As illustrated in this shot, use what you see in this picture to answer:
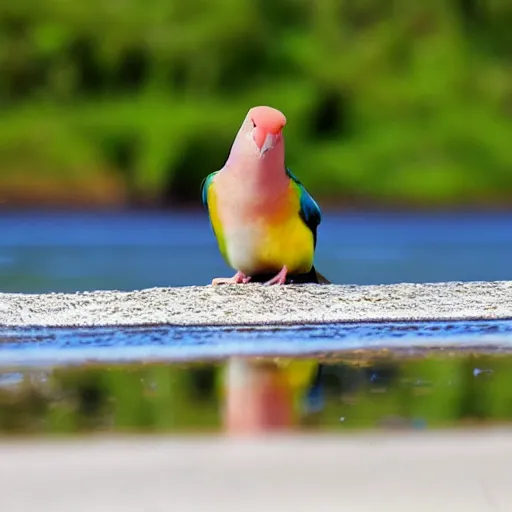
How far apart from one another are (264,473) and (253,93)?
4640 mm

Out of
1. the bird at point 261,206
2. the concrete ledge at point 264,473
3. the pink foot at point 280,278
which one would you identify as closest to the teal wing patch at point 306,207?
the bird at point 261,206

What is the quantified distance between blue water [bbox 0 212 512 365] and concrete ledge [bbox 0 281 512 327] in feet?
0.23

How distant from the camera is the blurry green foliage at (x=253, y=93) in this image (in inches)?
203

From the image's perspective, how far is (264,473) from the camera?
82cm

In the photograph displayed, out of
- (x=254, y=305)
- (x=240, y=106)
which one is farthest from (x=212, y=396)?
(x=240, y=106)

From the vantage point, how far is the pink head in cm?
198

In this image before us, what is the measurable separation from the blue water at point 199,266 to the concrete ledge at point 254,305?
7 centimetres

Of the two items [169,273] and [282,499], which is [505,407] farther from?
[169,273]

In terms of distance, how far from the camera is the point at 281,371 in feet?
4.26

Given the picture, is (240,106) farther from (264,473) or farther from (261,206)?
(264,473)

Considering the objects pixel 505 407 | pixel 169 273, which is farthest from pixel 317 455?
pixel 169 273

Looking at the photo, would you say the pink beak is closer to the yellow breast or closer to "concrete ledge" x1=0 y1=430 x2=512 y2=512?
the yellow breast

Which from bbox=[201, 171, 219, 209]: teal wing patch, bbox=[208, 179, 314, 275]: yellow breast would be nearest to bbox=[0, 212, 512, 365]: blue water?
bbox=[208, 179, 314, 275]: yellow breast

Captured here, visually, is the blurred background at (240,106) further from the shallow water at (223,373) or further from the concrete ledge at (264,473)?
the concrete ledge at (264,473)
